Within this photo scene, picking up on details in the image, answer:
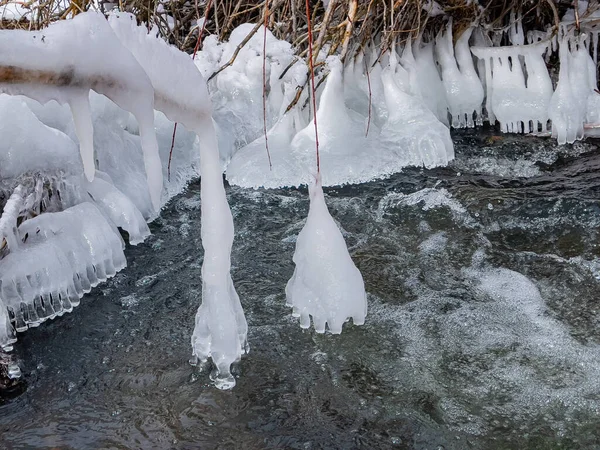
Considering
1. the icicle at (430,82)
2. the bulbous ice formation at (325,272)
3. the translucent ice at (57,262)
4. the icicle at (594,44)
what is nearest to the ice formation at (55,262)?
the translucent ice at (57,262)

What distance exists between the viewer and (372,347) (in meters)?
3.07

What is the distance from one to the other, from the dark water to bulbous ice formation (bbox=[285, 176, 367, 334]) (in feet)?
1.33

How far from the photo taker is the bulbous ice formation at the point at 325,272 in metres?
2.54

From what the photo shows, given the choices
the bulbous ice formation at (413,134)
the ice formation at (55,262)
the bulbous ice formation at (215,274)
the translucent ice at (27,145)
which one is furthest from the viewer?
the bulbous ice formation at (413,134)

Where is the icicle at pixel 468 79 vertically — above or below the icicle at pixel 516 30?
below

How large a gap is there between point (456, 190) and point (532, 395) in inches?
92.4

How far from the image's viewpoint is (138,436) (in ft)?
8.45

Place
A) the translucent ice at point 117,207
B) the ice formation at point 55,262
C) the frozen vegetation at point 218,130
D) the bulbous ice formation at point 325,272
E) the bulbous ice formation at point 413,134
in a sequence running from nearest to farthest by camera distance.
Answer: the frozen vegetation at point 218,130 → the bulbous ice formation at point 325,272 → the ice formation at point 55,262 → the translucent ice at point 117,207 → the bulbous ice formation at point 413,134

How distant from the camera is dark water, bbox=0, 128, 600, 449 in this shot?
2.59 meters

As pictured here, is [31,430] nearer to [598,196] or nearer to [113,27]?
[113,27]

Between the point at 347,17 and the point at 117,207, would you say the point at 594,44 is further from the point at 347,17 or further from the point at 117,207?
the point at 117,207

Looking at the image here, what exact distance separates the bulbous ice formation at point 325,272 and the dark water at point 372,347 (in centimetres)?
40

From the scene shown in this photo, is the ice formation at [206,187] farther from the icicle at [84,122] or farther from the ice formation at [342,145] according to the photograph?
the ice formation at [342,145]

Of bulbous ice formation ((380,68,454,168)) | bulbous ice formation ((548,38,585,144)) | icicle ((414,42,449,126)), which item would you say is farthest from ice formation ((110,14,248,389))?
bulbous ice formation ((548,38,585,144))
